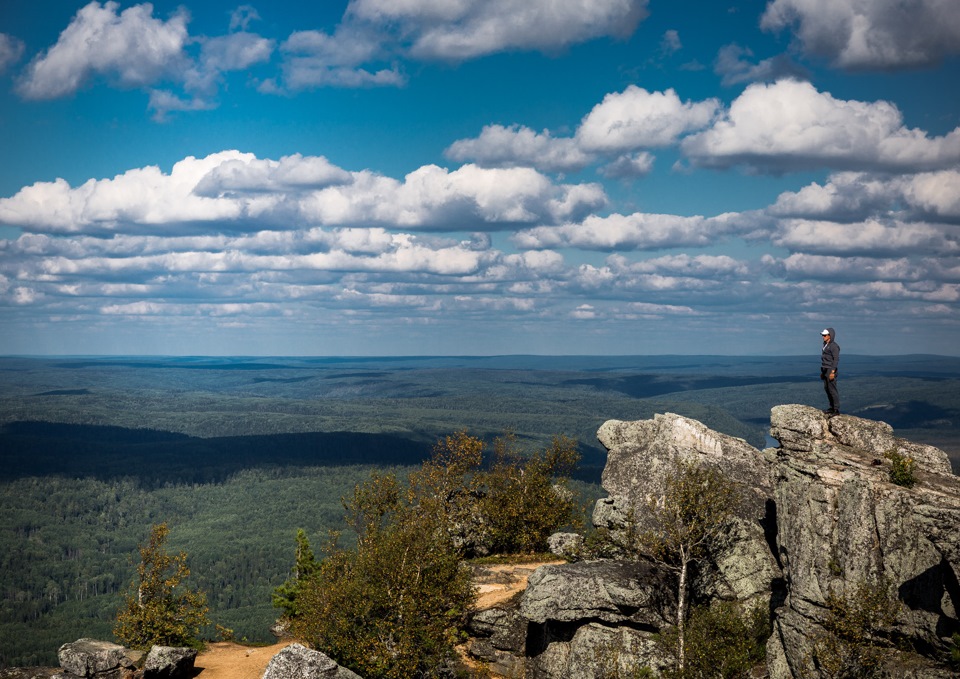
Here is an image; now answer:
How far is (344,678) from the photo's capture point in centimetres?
4550

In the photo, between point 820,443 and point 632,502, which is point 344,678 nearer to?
point 632,502

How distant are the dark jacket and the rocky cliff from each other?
132 inches

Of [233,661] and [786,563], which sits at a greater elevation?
[786,563]

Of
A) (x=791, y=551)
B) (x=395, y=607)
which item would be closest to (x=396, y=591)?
(x=395, y=607)

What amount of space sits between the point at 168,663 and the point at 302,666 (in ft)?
38.6

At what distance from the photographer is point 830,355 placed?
148 ft

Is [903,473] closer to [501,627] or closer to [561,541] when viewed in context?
[501,627]

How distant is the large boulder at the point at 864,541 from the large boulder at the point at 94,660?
3934cm

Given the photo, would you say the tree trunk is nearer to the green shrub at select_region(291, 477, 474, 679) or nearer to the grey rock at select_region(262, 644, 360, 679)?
the green shrub at select_region(291, 477, 474, 679)

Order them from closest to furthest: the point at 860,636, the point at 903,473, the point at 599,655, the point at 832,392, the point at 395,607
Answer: the point at 860,636, the point at 903,473, the point at 599,655, the point at 832,392, the point at 395,607

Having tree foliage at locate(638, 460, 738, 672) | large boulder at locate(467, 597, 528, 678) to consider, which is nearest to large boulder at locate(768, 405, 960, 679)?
tree foliage at locate(638, 460, 738, 672)

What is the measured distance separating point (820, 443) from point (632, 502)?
1338 cm

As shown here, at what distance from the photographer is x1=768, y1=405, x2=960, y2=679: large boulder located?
119 feet

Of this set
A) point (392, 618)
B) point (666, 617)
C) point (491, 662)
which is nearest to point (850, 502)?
point (666, 617)
